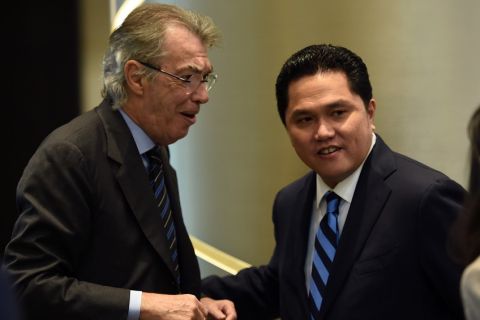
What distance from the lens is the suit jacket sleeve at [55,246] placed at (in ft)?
5.33

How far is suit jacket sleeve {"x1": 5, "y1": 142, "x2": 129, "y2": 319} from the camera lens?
162 cm

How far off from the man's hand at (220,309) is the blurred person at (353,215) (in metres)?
0.13

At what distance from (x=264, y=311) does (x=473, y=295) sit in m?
1.08

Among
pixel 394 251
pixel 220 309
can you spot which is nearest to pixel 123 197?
pixel 220 309

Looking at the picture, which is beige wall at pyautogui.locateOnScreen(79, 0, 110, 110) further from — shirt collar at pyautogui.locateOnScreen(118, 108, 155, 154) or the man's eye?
the man's eye

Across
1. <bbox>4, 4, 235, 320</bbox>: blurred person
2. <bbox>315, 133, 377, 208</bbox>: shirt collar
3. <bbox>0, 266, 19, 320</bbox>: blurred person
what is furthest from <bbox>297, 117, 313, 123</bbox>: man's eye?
<bbox>0, 266, 19, 320</bbox>: blurred person

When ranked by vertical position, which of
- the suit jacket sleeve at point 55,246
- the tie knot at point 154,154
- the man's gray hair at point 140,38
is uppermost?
the man's gray hair at point 140,38

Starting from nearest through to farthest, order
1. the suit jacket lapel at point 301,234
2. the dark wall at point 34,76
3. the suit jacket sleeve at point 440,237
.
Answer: the suit jacket sleeve at point 440,237 → the suit jacket lapel at point 301,234 → the dark wall at point 34,76

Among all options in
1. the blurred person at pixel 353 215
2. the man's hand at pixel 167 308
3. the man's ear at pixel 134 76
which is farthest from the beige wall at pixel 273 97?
the man's hand at pixel 167 308

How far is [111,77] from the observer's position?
1.91m

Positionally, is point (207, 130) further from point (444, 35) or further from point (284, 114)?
point (444, 35)

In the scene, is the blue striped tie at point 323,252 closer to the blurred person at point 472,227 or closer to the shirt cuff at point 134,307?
the shirt cuff at point 134,307

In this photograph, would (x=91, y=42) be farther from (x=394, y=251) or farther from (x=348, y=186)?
(x=394, y=251)

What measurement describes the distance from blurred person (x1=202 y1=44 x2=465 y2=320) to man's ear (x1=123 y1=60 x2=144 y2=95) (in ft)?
1.13
